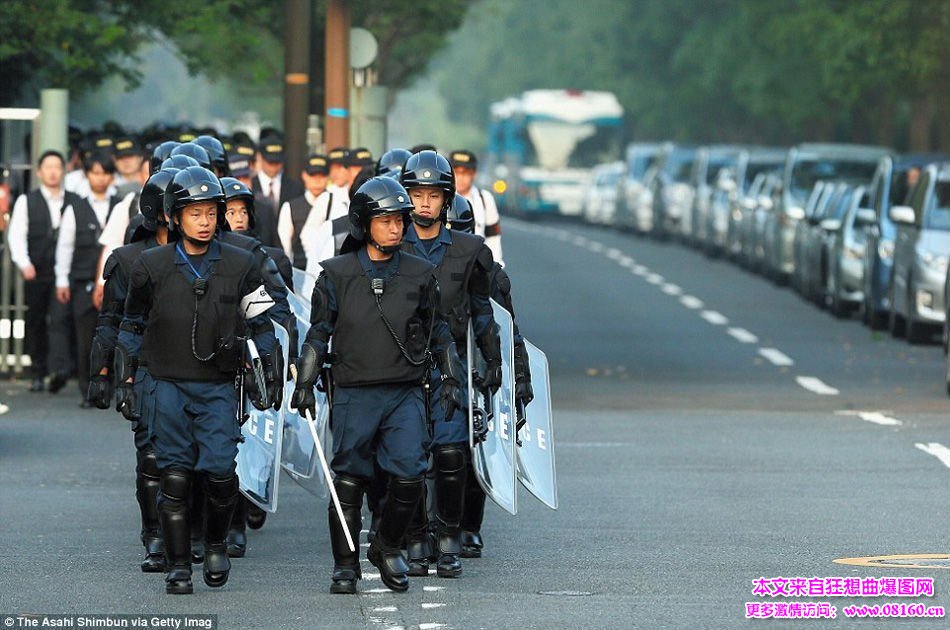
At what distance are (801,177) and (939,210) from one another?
11.0 m

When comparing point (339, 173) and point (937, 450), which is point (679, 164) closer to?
point (339, 173)

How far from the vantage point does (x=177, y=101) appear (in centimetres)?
13825

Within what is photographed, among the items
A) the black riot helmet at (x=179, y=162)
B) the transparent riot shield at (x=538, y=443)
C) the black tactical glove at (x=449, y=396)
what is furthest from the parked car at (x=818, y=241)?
the black tactical glove at (x=449, y=396)

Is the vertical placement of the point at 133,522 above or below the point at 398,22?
below

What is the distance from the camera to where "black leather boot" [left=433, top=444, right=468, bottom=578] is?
1080cm

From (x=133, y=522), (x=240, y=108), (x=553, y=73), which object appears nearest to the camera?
(x=133, y=522)

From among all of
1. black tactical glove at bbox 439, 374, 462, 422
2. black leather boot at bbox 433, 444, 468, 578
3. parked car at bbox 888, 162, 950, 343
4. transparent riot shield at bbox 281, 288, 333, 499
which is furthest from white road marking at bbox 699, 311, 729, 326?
black tactical glove at bbox 439, 374, 462, 422

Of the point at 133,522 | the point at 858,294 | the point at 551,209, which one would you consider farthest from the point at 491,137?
→ the point at 133,522

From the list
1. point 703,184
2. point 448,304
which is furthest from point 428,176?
point 703,184

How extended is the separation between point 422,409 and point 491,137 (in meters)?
62.1

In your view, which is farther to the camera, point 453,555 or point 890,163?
point 890,163

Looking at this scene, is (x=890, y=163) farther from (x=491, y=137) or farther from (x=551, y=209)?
(x=491, y=137)

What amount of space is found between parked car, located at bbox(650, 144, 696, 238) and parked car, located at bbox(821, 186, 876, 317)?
63.7 feet

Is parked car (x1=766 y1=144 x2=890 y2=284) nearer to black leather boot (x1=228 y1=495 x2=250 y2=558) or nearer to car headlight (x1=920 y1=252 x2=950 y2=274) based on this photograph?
car headlight (x1=920 y1=252 x2=950 y2=274)
